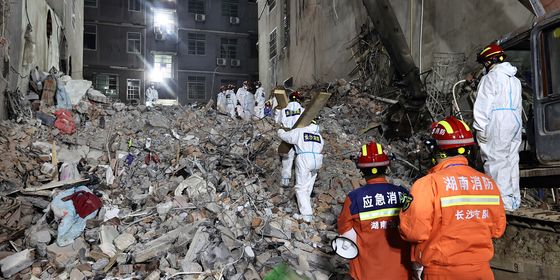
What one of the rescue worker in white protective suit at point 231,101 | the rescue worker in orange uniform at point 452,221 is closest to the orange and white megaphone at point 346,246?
the rescue worker in orange uniform at point 452,221

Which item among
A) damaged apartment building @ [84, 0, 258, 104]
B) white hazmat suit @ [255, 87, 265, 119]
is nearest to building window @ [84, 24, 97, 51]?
damaged apartment building @ [84, 0, 258, 104]

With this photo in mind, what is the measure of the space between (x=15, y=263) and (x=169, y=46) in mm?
25821

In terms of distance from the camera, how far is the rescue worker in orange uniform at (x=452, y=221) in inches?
88.0

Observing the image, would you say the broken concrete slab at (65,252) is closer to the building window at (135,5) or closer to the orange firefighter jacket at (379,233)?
the orange firefighter jacket at (379,233)

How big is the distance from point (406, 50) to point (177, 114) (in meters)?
6.86

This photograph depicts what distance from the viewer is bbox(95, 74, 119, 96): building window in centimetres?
2641

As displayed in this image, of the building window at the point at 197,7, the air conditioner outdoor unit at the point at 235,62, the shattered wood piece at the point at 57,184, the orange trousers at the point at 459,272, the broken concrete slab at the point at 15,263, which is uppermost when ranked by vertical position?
the building window at the point at 197,7

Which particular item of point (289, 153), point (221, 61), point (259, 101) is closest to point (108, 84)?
point (221, 61)

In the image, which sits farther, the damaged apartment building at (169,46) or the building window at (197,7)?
the building window at (197,7)

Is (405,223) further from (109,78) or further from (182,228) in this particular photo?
(109,78)

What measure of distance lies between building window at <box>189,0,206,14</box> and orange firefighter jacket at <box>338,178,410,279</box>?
96.0 feet

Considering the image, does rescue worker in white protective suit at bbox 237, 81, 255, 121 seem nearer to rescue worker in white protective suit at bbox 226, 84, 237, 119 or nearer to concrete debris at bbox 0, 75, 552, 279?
rescue worker in white protective suit at bbox 226, 84, 237, 119

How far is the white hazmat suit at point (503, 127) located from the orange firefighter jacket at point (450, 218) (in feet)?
6.83

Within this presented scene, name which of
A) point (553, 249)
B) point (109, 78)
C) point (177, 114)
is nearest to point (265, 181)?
point (553, 249)
